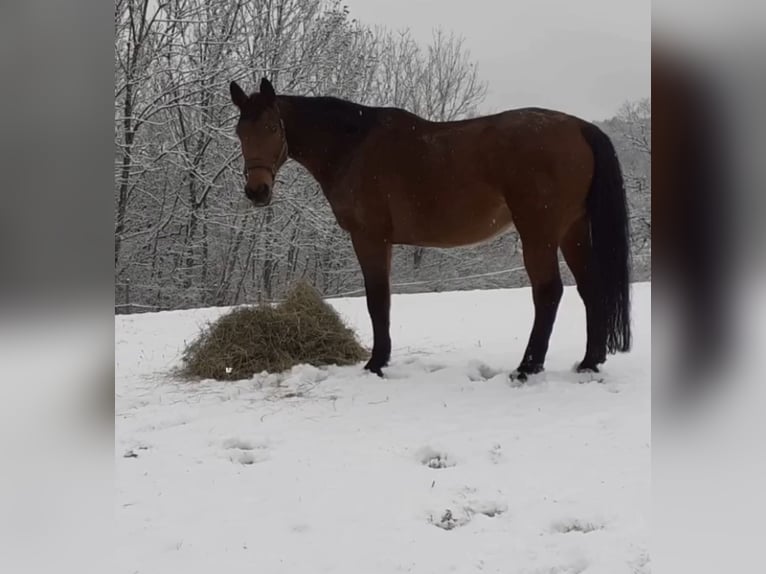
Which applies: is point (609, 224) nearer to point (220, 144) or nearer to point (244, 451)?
point (244, 451)

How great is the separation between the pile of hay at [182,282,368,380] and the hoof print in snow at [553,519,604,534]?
3.03m

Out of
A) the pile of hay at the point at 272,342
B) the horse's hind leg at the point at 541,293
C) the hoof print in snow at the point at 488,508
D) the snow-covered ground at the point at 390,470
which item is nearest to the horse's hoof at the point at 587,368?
the snow-covered ground at the point at 390,470

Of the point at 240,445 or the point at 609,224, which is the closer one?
the point at 240,445

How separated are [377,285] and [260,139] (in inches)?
53.6

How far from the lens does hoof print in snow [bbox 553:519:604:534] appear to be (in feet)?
7.07

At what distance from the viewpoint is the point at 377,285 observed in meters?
4.79

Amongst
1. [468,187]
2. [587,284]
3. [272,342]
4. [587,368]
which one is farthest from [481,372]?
[272,342]

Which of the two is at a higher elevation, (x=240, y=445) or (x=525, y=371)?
(x=525, y=371)

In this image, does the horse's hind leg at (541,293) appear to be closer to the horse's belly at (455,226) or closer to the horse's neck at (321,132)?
the horse's belly at (455,226)

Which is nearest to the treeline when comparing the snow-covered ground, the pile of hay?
the pile of hay

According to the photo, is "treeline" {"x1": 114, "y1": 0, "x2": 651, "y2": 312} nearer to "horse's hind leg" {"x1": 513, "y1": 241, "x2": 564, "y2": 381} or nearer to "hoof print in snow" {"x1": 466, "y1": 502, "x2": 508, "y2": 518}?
"horse's hind leg" {"x1": 513, "y1": 241, "x2": 564, "y2": 381}

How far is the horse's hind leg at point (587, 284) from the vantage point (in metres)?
4.35
